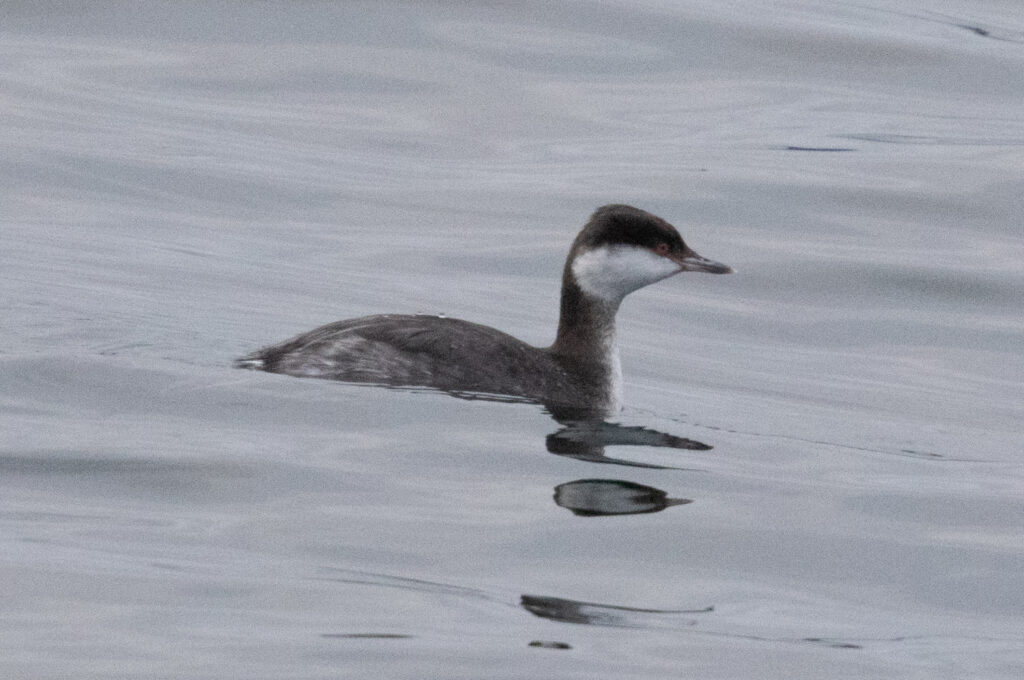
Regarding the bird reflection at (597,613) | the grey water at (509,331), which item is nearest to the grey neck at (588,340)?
the grey water at (509,331)

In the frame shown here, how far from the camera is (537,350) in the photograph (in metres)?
11.2

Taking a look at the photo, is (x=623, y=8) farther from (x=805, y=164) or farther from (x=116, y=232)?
(x=116, y=232)

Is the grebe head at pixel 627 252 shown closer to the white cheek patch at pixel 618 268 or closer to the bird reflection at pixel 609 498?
the white cheek patch at pixel 618 268

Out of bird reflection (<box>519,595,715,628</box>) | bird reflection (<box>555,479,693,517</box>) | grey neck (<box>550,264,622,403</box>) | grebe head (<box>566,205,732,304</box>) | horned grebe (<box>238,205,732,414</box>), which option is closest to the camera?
bird reflection (<box>519,595,715,628</box>)

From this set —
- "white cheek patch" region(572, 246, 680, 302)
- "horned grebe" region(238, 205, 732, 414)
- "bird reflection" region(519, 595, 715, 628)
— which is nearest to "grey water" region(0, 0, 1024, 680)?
"bird reflection" region(519, 595, 715, 628)

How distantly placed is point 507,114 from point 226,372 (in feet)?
32.9

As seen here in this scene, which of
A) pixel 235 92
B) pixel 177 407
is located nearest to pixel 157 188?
pixel 235 92

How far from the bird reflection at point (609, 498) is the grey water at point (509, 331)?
1.0 inches

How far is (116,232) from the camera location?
51.4ft

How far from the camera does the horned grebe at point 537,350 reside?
34.8 ft

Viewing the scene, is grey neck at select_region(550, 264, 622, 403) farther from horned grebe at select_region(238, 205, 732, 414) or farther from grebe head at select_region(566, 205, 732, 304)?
grebe head at select_region(566, 205, 732, 304)

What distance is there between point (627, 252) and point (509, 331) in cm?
272

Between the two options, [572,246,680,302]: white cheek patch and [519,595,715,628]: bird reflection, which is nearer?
[519,595,715,628]: bird reflection

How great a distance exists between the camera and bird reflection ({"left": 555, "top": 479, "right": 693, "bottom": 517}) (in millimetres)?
8820
